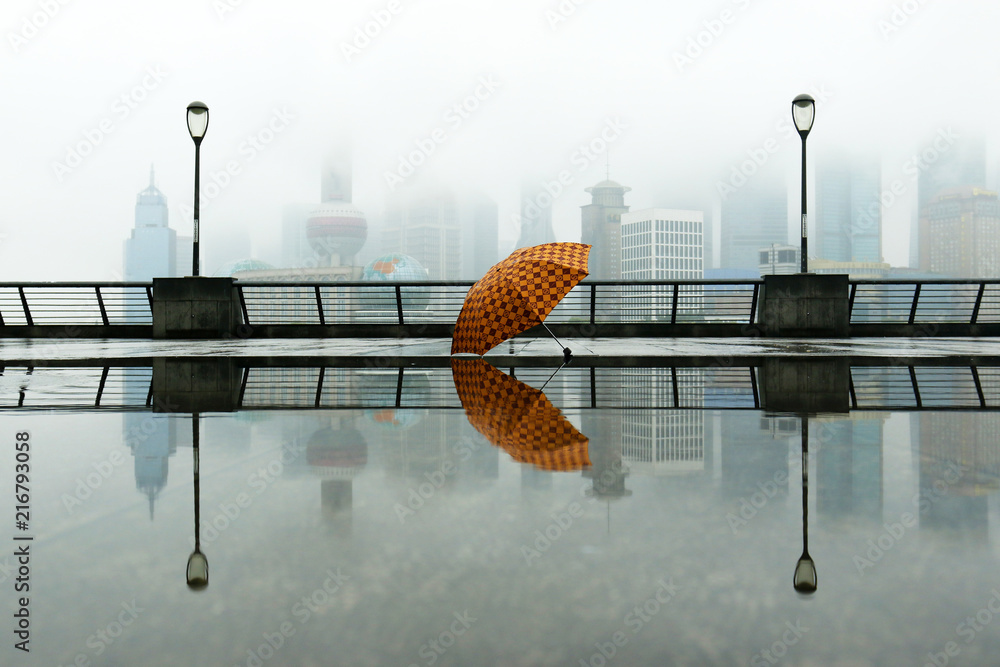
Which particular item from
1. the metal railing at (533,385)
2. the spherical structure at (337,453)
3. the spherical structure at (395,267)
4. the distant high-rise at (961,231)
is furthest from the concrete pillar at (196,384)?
the spherical structure at (395,267)

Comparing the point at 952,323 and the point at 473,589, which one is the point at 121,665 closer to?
the point at 473,589

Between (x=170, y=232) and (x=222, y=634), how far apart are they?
52122 mm

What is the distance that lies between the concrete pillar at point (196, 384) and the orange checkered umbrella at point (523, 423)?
1604 mm

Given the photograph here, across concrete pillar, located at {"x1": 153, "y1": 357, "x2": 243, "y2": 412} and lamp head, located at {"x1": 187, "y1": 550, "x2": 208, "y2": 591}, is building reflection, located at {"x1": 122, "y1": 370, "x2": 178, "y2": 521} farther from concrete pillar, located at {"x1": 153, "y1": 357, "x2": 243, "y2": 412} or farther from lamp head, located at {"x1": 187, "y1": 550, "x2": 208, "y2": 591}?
lamp head, located at {"x1": 187, "y1": 550, "x2": 208, "y2": 591}

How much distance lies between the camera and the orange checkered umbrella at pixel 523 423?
305cm

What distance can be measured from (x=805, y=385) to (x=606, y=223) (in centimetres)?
3843

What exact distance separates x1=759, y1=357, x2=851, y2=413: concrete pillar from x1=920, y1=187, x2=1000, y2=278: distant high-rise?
104ft

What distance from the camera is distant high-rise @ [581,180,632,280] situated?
3750cm

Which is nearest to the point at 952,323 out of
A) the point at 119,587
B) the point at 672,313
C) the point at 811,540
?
the point at 672,313

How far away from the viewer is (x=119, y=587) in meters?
1.62

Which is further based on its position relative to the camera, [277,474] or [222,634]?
[277,474]

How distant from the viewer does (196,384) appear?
243 inches

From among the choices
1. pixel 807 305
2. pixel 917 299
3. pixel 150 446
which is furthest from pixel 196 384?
pixel 917 299

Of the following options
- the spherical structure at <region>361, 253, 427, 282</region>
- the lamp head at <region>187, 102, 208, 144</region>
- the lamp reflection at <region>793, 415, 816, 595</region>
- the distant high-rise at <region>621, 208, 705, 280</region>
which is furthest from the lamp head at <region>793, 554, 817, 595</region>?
the spherical structure at <region>361, 253, 427, 282</region>
